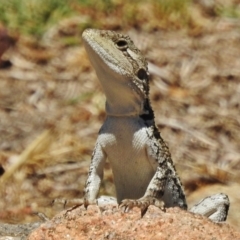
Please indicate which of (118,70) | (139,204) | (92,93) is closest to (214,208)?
(118,70)

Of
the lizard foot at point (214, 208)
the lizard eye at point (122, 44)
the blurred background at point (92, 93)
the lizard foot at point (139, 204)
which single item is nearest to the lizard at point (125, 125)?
the lizard eye at point (122, 44)

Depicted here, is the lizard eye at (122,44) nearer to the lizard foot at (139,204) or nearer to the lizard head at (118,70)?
the lizard head at (118,70)

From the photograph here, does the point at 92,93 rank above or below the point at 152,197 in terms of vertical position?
below

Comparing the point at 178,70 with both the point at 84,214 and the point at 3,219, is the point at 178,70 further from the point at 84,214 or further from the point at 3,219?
the point at 84,214

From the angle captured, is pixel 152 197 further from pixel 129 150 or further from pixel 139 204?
pixel 129 150

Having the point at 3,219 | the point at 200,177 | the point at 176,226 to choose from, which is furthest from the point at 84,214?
the point at 200,177

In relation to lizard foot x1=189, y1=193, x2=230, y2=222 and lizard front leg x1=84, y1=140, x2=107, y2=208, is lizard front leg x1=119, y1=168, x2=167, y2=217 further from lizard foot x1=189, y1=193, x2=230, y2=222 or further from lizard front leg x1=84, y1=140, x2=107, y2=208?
lizard foot x1=189, y1=193, x2=230, y2=222

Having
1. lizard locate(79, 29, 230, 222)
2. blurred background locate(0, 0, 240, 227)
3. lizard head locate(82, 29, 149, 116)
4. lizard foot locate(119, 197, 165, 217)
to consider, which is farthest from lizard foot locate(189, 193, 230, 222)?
blurred background locate(0, 0, 240, 227)
